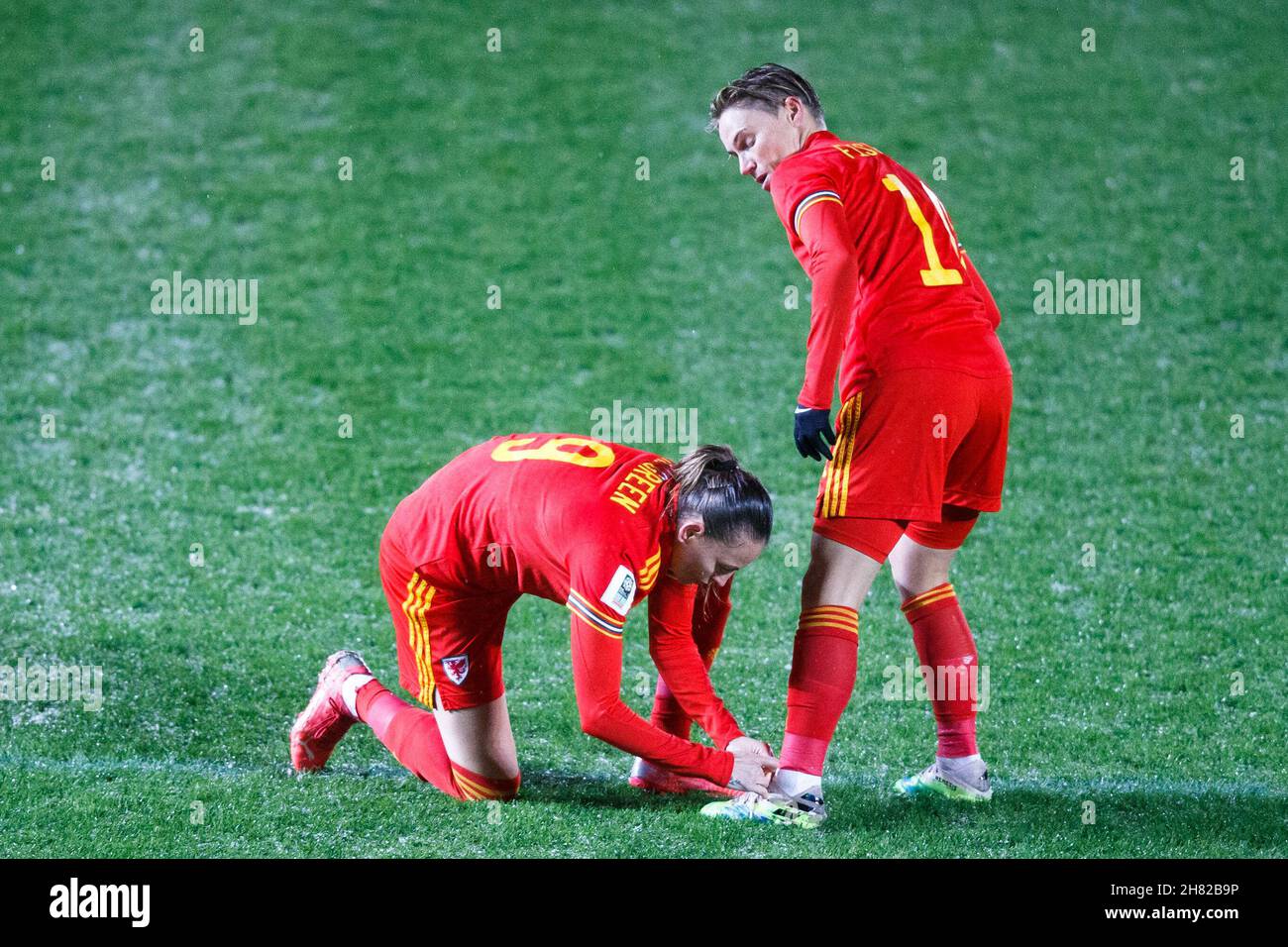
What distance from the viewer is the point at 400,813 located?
3.91 m

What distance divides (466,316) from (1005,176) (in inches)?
154

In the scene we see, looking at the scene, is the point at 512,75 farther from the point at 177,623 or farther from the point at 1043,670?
the point at 1043,670

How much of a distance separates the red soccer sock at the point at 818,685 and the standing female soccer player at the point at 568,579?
112mm

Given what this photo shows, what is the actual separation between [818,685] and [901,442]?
0.65 metres

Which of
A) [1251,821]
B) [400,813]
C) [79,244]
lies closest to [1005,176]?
[79,244]

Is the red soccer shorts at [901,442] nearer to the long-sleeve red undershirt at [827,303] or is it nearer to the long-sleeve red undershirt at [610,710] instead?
the long-sleeve red undershirt at [827,303]

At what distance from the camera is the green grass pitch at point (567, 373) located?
14.1ft

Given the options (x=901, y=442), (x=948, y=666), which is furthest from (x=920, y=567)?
(x=901, y=442)

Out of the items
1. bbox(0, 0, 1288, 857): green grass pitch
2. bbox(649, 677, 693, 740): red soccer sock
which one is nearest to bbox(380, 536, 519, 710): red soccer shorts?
bbox(0, 0, 1288, 857): green grass pitch

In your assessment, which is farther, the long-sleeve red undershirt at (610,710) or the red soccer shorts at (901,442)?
the red soccer shorts at (901,442)

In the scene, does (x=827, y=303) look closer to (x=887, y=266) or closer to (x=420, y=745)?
(x=887, y=266)

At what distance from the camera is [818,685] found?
371cm

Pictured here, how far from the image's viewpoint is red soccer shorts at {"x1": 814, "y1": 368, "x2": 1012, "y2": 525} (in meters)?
3.69

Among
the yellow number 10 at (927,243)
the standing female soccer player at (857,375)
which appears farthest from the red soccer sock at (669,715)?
the yellow number 10 at (927,243)
